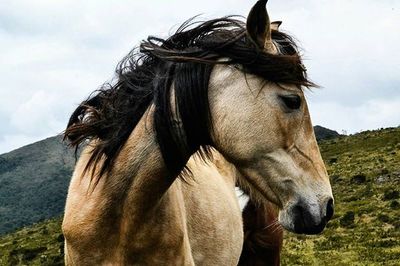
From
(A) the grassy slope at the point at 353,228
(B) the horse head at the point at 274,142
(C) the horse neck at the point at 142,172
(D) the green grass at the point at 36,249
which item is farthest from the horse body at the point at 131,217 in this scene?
(D) the green grass at the point at 36,249

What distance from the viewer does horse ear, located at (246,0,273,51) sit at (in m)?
3.68

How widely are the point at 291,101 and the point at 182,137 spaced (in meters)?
0.80

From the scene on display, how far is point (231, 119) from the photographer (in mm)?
3830

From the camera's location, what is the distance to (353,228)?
105 feet

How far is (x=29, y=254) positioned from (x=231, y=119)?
37.3 metres

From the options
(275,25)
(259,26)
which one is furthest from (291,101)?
(275,25)

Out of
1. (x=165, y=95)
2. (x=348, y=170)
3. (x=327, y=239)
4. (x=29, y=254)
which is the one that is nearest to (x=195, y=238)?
(x=165, y=95)

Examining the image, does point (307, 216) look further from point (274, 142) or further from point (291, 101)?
point (291, 101)

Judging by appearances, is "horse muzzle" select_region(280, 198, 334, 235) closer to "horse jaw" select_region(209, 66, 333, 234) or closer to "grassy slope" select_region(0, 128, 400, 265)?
"horse jaw" select_region(209, 66, 333, 234)

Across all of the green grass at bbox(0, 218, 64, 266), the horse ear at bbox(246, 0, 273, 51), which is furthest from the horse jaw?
the green grass at bbox(0, 218, 64, 266)

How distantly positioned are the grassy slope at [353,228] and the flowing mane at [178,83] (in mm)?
18148

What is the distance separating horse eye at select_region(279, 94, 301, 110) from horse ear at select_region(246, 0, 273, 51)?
38 centimetres

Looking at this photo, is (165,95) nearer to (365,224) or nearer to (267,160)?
(267,160)

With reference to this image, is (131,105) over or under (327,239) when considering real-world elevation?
over
